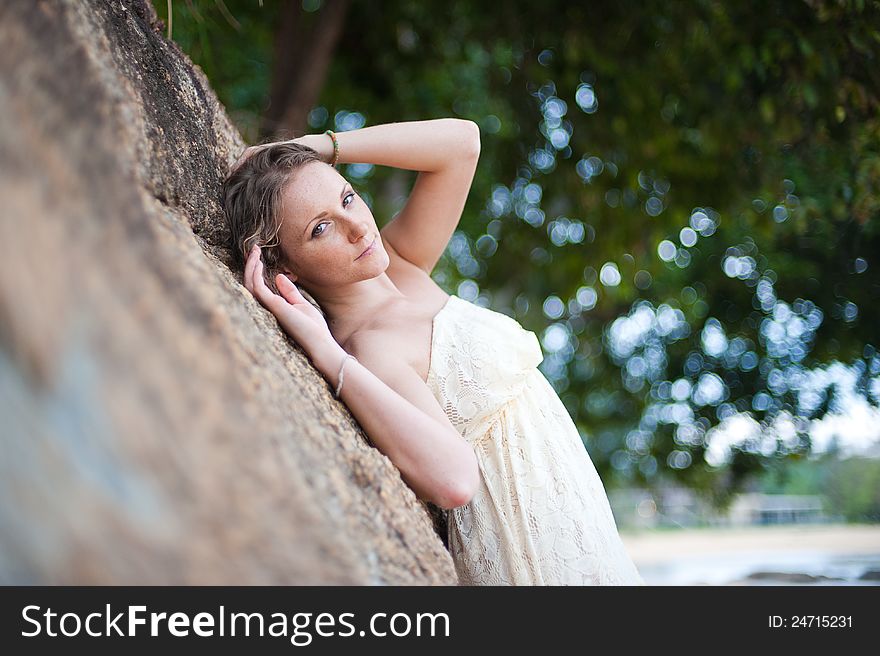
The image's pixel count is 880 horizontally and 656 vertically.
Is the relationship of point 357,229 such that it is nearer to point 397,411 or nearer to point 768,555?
point 397,411

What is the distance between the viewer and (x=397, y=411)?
2225 millimetres

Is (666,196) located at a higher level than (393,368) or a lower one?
higher

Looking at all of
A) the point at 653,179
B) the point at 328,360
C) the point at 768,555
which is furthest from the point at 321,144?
the point at 768,555

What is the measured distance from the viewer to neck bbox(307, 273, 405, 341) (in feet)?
9.01

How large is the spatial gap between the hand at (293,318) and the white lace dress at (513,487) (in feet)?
1.17

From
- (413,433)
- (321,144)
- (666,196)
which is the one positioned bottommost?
(413,433)

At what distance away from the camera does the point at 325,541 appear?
1.39 meters

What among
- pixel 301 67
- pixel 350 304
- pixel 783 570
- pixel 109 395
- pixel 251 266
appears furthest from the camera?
pixel 783 570

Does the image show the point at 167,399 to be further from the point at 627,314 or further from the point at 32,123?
the point at 627,314

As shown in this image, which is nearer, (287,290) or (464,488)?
(464,488)

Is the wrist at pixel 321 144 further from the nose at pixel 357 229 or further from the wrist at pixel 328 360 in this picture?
the wrist at pixel 328 360

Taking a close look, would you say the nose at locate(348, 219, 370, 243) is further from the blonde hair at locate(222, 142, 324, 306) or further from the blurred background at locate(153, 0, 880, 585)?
the blurred background at locate(153, 0, 880, 585)

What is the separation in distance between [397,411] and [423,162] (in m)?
1.10

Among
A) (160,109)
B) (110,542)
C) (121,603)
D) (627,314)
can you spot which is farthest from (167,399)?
(627,314)
